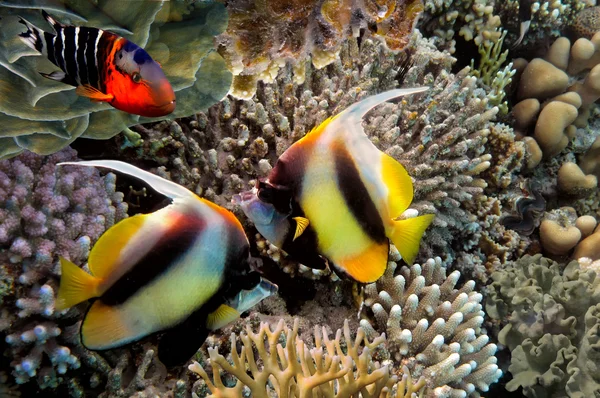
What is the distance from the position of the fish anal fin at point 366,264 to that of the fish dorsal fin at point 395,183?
0.51 feet

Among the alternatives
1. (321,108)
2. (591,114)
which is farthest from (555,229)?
(321,108)

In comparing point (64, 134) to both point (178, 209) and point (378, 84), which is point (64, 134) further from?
point (378, 84)

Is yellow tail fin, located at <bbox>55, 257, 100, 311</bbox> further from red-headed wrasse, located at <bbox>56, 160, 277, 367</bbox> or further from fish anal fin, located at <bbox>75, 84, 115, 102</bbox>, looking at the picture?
fish anal fin, located at <bbox>75, 84, 115, 102</bbox>

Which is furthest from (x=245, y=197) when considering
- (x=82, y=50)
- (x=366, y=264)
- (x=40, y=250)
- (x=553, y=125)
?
(x=553, y=125)

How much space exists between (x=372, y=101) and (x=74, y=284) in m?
1.01

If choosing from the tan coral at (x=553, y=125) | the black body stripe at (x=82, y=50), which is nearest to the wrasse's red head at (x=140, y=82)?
the black body stripe at (x=82, y=50)

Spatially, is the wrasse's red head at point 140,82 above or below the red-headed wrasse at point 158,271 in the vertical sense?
above

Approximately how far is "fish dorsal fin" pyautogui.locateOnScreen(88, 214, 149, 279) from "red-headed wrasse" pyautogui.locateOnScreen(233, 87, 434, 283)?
0.35 meters

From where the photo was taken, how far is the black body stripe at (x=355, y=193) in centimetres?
146

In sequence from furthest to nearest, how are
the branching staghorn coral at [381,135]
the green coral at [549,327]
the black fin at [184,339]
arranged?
the green coral at [549,327] → the branching staghorn coral at [381,135] → the black fin at [184,339]

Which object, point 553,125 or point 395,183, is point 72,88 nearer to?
point 395,183

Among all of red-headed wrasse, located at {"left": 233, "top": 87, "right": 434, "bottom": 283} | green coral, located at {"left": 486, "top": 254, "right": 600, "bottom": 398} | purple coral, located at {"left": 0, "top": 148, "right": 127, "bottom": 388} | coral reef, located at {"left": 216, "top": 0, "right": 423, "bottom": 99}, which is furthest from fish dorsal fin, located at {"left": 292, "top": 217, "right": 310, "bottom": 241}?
green coral, located at {"left": 486, "top": 254, "right": 600, "bottom": 398}

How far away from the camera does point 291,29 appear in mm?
2965

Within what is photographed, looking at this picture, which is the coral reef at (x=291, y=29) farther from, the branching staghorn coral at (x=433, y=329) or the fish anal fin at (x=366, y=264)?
the fish anal fin at (x=366, y=264)
